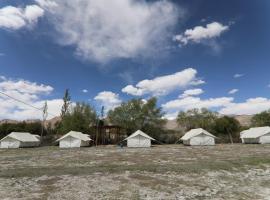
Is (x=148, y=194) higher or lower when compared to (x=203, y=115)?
lower

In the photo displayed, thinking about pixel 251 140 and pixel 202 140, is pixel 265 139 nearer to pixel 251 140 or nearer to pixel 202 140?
pixel 251 140

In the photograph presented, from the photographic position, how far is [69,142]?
49.7 meters

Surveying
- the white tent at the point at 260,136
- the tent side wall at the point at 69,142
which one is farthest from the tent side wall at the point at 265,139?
the tent side wall at the point at 69,142

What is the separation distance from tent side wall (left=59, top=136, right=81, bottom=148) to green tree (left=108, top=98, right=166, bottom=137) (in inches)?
770

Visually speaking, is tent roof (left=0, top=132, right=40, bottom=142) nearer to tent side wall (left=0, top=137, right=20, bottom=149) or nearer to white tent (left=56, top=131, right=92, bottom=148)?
tent side wall (left=0, top=137, right=20, bottom=149)

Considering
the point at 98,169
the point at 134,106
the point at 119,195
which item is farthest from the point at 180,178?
the point at 134,106

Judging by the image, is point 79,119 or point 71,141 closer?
point 71,141

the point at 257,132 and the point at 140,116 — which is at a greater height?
the point at 140,116

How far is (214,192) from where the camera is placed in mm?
11594

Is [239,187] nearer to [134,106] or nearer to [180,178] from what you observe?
[180,178]

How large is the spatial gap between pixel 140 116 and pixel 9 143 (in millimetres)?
31883

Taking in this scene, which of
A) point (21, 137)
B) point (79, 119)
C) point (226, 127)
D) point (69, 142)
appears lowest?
point (69, 142)

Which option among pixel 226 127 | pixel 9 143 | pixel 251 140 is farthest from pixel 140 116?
pixel 9 143

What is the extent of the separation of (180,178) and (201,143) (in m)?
36.7
